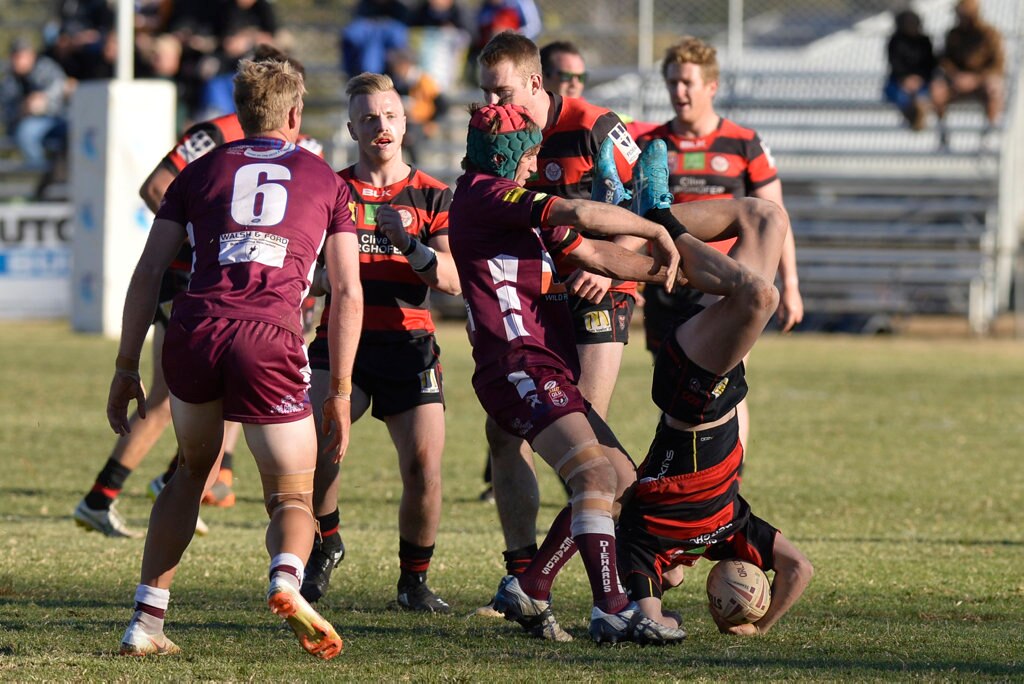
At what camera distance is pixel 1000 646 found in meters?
4.96

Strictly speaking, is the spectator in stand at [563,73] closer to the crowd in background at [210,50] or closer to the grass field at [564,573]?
the grass field at [564,573]

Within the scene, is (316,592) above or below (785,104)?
below

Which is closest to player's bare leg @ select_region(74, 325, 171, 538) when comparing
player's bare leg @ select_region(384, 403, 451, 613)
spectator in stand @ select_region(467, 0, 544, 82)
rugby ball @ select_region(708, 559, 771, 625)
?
player's bare leg @ select_region(384, 403, 451, 613)

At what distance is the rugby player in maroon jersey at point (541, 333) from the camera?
4.87 meters

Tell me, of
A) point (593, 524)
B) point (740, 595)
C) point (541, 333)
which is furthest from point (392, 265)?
point (740, 595)

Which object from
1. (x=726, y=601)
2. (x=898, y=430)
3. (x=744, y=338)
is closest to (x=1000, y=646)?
(x=726, y=601)

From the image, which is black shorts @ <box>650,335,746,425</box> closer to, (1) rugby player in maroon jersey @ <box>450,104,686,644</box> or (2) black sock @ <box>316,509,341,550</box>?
(1) rugby player in maroon jersey @ <box>450,104,686,644</box>

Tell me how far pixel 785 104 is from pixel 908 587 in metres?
16.5

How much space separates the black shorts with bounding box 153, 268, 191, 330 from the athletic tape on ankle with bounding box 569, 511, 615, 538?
339 centimetres

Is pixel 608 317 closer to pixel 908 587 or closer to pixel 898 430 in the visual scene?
pixel 908 587

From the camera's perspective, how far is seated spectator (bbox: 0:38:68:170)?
22.7 meters

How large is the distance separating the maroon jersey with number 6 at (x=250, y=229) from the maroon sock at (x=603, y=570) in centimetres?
115

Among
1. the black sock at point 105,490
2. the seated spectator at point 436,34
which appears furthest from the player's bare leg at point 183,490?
the seated spectator at point 436,34

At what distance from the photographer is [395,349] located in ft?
19.7
